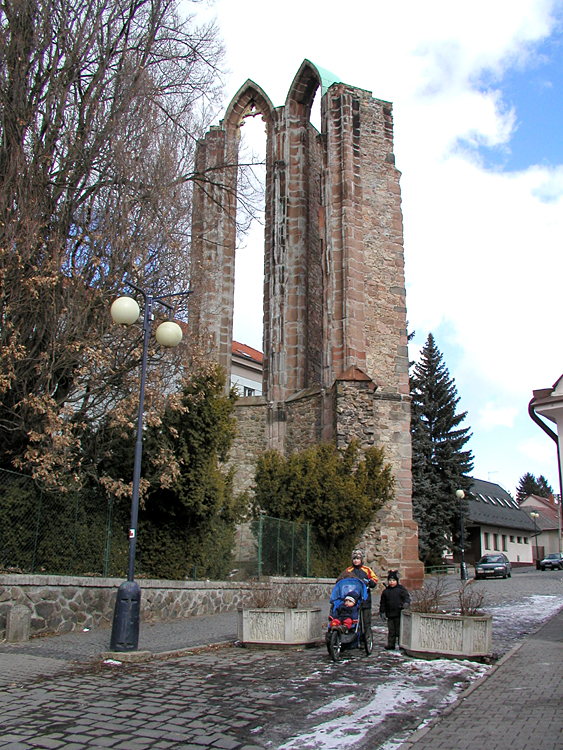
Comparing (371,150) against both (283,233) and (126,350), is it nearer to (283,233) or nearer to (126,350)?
(283,233)

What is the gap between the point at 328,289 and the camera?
75.8ft

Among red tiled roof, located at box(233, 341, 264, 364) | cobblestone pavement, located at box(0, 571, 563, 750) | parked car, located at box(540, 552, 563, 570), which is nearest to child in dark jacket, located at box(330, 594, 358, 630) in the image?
cobblestone pavement, located at box(0, 571, 563, 750)

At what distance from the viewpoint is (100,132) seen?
12875 millimetres

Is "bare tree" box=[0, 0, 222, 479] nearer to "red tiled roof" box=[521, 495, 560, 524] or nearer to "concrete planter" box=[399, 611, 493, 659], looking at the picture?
"concrete planter" box=[399, 611, 493, 659]

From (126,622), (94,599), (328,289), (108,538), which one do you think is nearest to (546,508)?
(328,289)

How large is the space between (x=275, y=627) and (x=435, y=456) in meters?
28.3

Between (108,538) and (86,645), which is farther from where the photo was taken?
(108,538)

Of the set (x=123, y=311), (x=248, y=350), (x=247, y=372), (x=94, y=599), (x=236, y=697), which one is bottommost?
(x=236, y=697)

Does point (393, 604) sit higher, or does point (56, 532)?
point (56, 532)

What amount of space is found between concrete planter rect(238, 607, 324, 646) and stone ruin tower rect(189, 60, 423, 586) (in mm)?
11291

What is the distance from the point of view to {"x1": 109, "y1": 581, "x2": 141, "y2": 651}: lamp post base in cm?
855

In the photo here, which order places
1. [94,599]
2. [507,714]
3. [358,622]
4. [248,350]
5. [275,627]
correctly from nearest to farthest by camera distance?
[507,714]
[358,622]
[275,627]
[94,599]
[248,350]

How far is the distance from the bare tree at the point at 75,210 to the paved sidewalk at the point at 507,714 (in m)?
6.76

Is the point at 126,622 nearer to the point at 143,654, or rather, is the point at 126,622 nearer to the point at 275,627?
the point at 143,654
